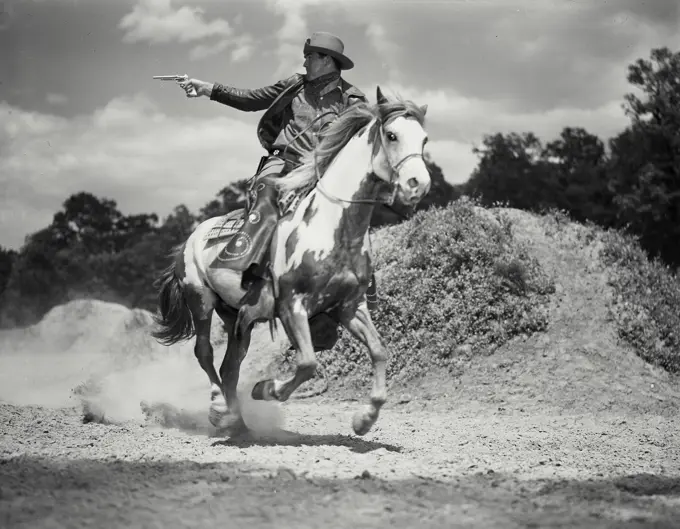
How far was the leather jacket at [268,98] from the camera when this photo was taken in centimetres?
817

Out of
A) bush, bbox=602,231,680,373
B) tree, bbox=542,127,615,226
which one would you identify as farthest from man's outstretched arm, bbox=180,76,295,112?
tree, bbox=542,127,615,226

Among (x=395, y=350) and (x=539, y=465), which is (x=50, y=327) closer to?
(x=395, y=350)

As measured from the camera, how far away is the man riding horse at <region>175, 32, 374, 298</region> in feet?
24.8

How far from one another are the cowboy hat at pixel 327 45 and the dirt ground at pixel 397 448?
353cm

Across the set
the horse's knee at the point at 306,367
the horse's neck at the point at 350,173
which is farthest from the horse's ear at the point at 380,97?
the horse's knee at the point at 306,367

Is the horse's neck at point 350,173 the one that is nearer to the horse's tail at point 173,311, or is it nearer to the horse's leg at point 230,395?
the horse's leg at point 230,395

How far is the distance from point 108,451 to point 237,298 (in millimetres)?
1744

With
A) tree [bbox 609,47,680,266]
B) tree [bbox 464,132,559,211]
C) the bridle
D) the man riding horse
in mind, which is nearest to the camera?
the bridle

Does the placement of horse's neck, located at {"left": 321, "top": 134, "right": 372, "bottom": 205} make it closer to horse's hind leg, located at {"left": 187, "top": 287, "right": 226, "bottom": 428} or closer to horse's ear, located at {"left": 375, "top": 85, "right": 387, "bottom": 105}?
horse's ear, located at {"left": 375, "top": 85, "right": 387, "bottom": 105}

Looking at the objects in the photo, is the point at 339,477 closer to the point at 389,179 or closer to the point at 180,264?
the point at 389,179

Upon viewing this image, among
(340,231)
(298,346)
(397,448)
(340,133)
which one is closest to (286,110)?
(340,133)

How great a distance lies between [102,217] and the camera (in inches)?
1556

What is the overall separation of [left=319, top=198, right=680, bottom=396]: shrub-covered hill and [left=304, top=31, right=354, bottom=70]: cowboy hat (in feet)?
20.6

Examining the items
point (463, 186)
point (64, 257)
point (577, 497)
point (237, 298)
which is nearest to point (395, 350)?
point (237, 298)
